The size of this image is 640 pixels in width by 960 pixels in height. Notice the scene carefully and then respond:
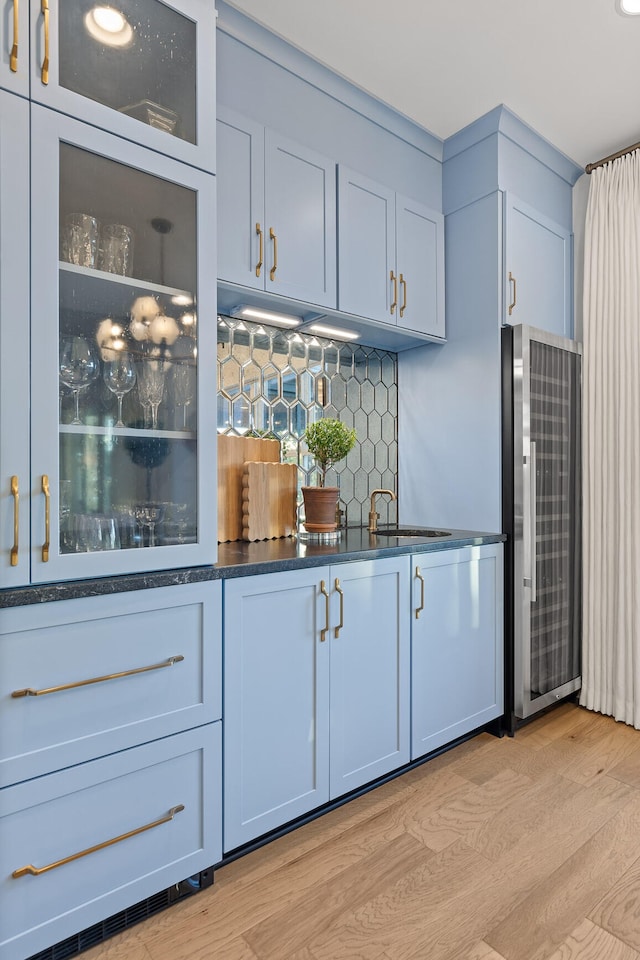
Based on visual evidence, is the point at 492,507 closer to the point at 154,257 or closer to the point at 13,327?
the point at 154,257

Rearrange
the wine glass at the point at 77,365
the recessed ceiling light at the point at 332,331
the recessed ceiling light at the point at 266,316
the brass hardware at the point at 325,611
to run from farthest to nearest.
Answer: the recessed ceiling light at the point at 332,331, the recessed ceiling light at the point at 266,316, the brass hardware at the point at 325,611, the wine glass at the point at 77,365

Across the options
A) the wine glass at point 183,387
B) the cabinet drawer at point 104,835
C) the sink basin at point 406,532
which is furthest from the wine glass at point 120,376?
the sink basin at point 406,532

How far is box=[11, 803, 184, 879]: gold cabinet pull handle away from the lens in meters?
1.25

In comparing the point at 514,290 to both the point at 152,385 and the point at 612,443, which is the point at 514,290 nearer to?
the point at 612,443

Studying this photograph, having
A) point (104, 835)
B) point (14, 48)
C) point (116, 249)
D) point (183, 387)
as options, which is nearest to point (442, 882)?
point (104, 835)

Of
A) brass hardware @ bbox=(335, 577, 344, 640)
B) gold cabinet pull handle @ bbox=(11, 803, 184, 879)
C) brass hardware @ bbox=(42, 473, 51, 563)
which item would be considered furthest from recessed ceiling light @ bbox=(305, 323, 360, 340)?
gold cabinet pull handle @ bbox=(11, 803, 184, 879)

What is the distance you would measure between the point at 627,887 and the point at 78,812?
1.51 meters

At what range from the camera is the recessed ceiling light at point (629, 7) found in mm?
1884

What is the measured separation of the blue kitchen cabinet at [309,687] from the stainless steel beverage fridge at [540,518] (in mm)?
688

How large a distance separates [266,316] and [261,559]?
3.55 ft

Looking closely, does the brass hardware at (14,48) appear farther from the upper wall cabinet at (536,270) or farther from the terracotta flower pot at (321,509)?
the upper wall cabinet at (536,270)

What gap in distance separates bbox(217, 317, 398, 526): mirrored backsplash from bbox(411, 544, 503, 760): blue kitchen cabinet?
0.60 meters

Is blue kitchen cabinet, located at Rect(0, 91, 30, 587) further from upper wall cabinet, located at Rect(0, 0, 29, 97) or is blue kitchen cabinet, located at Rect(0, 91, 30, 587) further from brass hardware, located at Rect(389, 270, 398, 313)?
brass hardware, located at Rect(389, 270, 398, 313)

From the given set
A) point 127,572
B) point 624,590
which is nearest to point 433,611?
point 624,590
